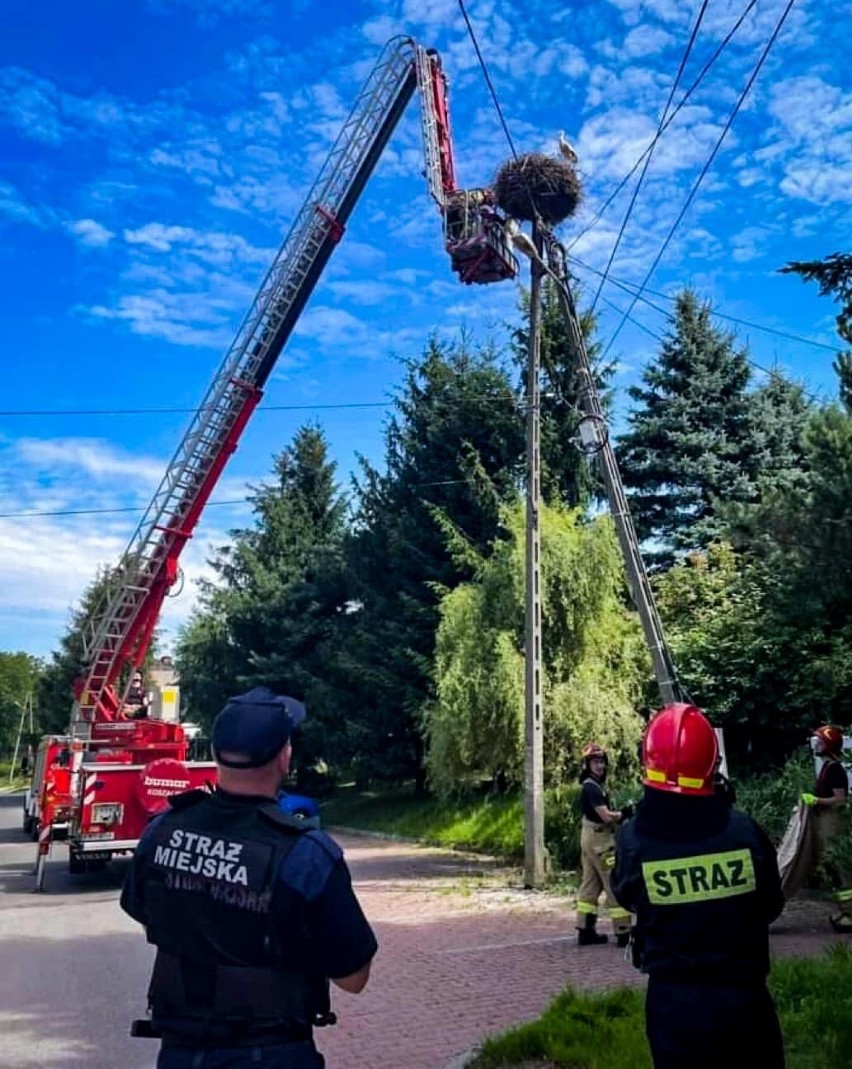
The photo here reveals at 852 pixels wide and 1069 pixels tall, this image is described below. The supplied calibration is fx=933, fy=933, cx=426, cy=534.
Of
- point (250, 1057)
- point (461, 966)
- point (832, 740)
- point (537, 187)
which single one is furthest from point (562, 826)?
point (250, 1057)

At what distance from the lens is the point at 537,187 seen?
12508 mm

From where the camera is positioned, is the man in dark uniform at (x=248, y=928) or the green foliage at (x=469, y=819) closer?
the man in dark uniform at (x=248, y=928)

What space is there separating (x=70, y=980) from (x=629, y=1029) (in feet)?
16.0

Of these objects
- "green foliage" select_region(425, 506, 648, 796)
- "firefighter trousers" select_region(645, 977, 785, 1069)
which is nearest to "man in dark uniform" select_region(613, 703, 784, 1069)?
"firefighter trousers" select_region(645, 977, 785, 1069)

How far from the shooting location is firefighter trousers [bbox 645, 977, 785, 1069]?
268 centimetres

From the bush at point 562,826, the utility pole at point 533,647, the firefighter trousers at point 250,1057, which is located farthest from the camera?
the bush at point 562,826

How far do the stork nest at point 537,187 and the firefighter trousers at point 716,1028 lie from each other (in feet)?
37.3

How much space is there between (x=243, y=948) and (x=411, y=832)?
17.6 meters

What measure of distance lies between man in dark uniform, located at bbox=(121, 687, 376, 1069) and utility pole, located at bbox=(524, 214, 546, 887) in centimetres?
964

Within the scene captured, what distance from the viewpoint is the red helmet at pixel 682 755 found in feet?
9.47

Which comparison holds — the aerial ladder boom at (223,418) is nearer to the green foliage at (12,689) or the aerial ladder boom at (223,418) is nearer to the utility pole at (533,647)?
the utility pole at (533,647)

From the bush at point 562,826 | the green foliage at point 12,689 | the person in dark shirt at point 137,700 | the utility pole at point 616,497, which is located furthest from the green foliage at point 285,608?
the green foliage at point 12,689

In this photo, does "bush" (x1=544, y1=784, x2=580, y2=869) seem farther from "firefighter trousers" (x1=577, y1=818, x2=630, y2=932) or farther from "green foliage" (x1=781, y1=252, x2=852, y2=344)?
"green foliage" (x1=781, y1=252, x2=852, y2=344)

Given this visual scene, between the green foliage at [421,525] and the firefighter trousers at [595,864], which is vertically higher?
the green foliage at [421,525]
